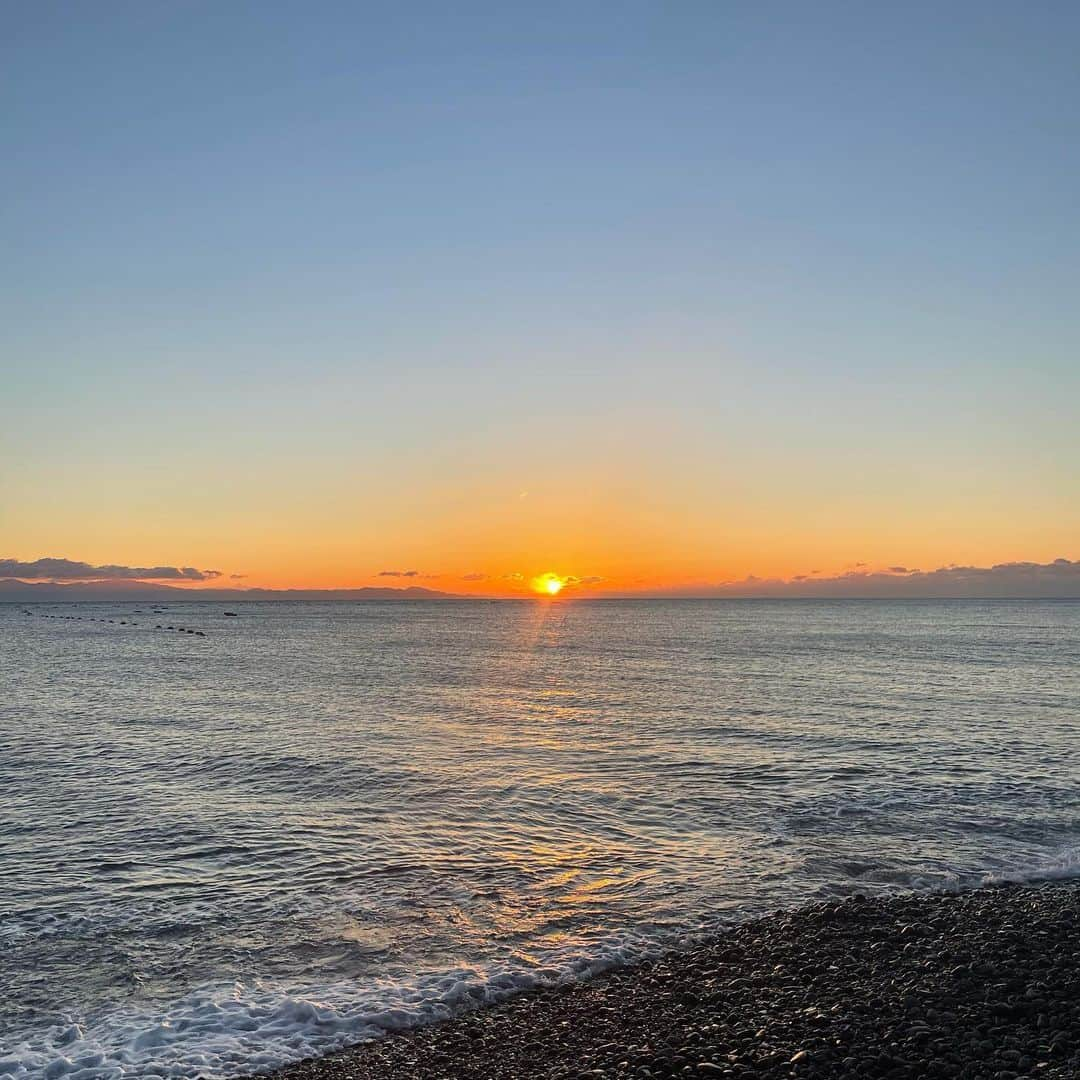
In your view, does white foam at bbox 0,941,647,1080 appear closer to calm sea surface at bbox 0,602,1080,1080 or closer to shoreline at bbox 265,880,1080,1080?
calm sea surface at bbox 0,602,1080,1080

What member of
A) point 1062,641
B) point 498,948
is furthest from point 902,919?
point 1062,641

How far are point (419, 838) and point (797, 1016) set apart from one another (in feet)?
40.9

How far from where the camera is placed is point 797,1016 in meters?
11.7

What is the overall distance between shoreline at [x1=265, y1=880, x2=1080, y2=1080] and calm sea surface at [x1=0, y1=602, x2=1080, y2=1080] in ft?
3.42

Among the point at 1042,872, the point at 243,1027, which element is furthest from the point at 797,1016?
the point at 1042,872

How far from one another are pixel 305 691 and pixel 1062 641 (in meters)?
98.3

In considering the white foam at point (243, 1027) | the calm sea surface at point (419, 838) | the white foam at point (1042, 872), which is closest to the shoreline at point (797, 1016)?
the white foam at point (243, 1027)

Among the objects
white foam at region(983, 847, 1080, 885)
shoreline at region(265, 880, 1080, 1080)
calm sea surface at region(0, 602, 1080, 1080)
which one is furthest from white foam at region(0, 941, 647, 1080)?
white foam at region(983, 847, 1080, 885)

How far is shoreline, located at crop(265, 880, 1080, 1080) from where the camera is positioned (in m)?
10.4

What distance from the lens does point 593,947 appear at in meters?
15.0

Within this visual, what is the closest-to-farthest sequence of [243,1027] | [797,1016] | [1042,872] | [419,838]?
[797,1016], [243,1027], [1042,872], [419,838]

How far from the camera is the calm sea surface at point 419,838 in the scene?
44.1 ft

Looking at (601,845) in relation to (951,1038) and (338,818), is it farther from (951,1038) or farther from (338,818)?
(951,1038)

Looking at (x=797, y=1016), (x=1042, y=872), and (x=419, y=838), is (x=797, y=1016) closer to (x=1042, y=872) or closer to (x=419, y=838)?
(x=1042, y=872)
